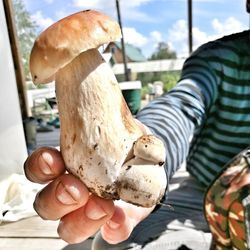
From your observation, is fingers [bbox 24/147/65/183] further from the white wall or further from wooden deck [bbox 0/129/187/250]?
the white wall

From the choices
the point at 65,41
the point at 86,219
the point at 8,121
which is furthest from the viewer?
the point at 8,121

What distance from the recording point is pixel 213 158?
1.07 meters

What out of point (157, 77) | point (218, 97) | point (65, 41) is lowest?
point (157, 77)

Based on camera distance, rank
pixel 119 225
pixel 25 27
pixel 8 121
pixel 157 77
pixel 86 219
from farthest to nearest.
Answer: pixel 157 77, pixel 25 27, pixel 8 121, pixel 119 225, pixel 86 219

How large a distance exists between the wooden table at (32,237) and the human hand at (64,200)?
39 centimetres

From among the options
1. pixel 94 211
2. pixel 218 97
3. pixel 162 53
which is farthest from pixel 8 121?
pixel 162 53

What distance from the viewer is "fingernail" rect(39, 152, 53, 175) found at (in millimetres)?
477

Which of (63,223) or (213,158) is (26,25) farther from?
(63,223)

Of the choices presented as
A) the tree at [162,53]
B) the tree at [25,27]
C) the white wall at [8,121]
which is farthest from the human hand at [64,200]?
the tree at [162,53]

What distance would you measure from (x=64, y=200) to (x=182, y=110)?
0.43 metres

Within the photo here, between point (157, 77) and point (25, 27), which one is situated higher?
point (25, 27)

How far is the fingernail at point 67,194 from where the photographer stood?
47cm

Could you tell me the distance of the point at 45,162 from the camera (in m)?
0.48

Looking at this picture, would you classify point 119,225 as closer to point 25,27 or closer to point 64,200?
point 64,200
